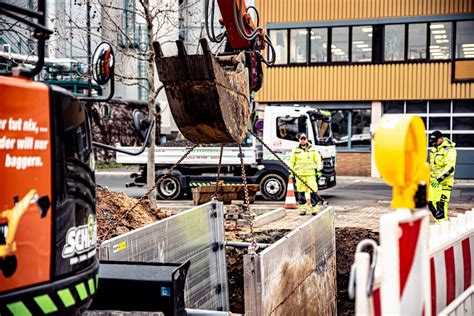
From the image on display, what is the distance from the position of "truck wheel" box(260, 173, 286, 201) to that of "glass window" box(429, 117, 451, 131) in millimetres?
10674

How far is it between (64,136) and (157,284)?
1.76 metres

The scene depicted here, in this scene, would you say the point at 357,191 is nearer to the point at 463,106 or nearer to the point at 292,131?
the point at 292,131

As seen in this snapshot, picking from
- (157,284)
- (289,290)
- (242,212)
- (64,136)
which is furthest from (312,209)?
(64,136)

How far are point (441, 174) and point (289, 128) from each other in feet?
25.9

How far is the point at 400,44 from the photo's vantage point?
2794cm

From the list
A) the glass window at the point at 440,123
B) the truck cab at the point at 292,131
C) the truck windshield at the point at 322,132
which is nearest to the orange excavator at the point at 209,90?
the truck cab at the point at 292,131

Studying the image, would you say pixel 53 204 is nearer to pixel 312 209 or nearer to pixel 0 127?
pixel 0 127

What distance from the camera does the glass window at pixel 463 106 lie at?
27016 millimetres

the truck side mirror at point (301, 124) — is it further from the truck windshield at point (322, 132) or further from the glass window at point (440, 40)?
the glass window at point (440, 40)

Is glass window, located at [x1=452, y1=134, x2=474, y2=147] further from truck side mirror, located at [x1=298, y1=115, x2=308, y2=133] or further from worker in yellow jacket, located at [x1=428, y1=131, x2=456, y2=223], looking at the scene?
worker in yellow jacket, located at [x1=428, y1=131, x2=456, y2=223]

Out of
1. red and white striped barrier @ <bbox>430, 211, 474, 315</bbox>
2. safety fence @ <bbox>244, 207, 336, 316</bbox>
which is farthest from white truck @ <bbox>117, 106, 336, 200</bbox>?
red and white striped barrier @ <bbox>430, 211, 474, 315</bbox>

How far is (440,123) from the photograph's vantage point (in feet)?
89.5

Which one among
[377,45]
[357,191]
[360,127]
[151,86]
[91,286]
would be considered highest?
[377,45]

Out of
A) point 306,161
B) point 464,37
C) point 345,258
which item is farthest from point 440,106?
point 345,258
